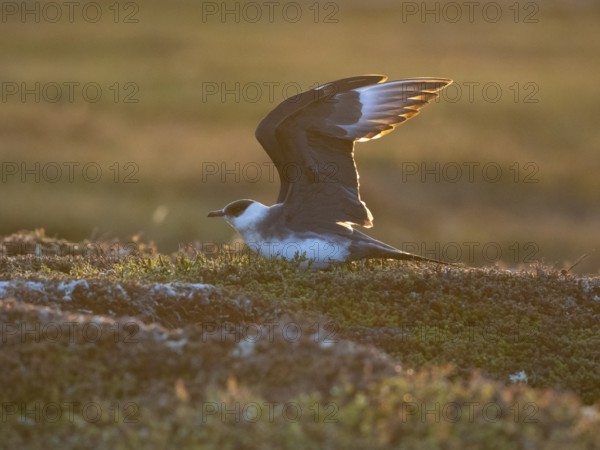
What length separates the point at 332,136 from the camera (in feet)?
31.1

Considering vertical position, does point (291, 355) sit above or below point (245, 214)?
above

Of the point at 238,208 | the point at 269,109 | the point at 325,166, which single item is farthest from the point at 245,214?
the point at 269,109

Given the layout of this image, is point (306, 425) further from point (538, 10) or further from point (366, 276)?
point (538, 10)

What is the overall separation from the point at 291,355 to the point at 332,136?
3.86 meters

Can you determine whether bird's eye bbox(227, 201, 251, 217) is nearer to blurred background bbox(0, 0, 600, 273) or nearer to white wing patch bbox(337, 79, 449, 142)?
blurred background bbox(0, 0, 600, 273)

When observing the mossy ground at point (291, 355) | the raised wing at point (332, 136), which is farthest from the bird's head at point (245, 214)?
the mossy ground at point (291, 355)

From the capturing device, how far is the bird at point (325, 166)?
366 inches

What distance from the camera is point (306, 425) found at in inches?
199

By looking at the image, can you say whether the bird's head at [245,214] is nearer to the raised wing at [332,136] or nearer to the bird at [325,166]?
the bird at [325,166]

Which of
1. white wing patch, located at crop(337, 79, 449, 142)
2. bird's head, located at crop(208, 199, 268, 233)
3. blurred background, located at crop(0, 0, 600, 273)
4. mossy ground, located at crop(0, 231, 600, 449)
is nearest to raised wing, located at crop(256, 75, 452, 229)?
white wing patch, located at crop(337, 79, 449, 142)

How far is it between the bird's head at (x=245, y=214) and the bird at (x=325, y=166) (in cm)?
1

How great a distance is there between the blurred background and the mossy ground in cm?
193

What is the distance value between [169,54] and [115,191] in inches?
551

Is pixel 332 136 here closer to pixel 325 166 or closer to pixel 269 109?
pixel 325 166
